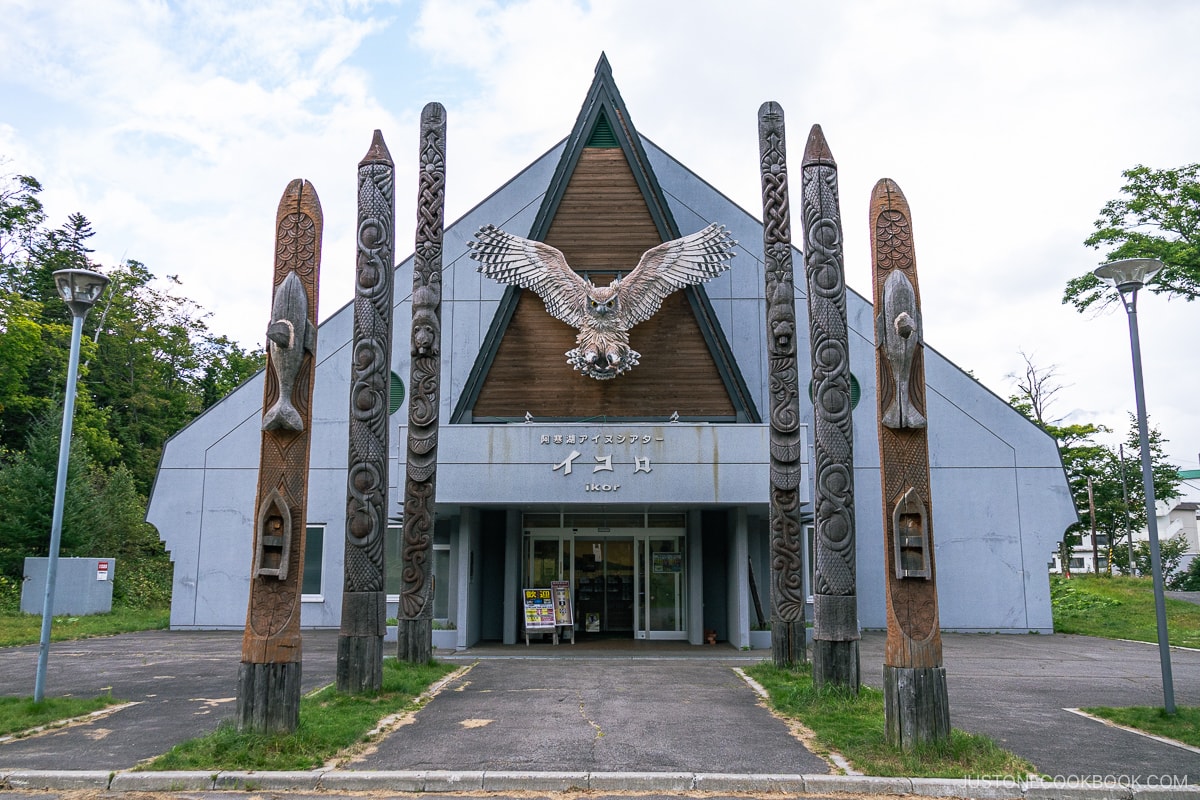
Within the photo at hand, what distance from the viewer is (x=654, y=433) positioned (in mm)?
16719

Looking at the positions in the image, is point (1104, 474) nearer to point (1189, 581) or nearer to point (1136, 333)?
point (1189, 581)

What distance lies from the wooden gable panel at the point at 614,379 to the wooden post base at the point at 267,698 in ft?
35.3

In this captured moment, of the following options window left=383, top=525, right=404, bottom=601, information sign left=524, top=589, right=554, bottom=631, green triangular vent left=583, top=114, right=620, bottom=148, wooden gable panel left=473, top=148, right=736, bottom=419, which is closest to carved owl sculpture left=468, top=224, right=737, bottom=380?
wooden gable panel left=473, top=148, right=736, bottom=419

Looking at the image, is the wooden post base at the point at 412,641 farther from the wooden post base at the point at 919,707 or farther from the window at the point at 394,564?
the window at the point at 394,564

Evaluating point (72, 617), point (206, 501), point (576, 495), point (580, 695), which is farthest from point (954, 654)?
point (72, 617)

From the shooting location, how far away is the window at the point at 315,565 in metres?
22.1

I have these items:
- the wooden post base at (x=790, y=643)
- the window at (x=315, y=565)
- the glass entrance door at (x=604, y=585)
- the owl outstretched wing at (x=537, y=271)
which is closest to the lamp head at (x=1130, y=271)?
the wooden post base at (x=790, y=643)

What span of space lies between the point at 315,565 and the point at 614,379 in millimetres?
9570

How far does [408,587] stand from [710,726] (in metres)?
5.60

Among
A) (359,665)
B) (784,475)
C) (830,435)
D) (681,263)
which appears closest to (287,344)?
(359,665)

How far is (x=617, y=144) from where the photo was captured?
1991 cm

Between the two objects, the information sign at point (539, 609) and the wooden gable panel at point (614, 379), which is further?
the wooden gable panel at point (614, 379)

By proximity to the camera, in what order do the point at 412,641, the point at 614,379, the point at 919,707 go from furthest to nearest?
the point at 614,379 → the point at 412,641 → the point at 919,707

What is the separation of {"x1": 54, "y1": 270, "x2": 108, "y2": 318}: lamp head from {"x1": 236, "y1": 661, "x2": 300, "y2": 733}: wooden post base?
5851 millimetres
